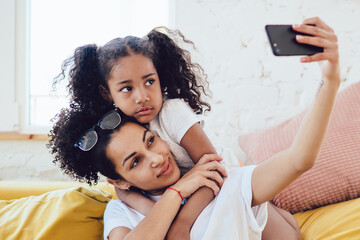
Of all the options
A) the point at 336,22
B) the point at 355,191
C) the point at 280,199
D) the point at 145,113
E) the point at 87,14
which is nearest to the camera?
the point at 145,113

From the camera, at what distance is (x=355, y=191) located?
1.14 m

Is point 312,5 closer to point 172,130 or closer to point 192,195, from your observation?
point 172,130

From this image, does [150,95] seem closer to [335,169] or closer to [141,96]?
[141,96]

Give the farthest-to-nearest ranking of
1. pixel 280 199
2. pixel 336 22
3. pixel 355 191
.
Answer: pixel 336 22
pixel 280 199
pixel 355 191

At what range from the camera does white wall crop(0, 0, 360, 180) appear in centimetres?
183

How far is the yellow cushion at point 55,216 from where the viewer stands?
3.30 feet

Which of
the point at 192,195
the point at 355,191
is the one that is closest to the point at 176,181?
the point at 192,195

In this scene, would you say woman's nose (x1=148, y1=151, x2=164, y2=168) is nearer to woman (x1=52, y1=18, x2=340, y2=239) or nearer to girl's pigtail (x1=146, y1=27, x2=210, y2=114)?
woman (x1=52, y1=18, x2=340, y2=239)

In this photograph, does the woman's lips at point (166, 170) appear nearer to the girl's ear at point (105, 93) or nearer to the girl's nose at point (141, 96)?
the girl's nose at point (141, 96)

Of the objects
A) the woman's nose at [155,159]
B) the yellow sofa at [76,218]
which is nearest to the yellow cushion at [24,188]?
the yellow sofa at [76,218]

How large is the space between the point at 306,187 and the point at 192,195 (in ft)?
1.70

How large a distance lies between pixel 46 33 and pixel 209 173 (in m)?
1.56

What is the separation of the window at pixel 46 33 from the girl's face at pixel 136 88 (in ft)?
3.15

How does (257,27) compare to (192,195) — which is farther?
(257,27)
